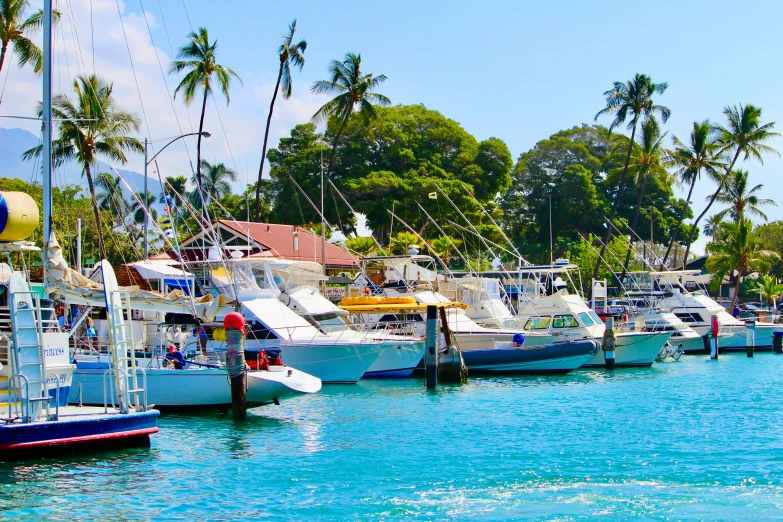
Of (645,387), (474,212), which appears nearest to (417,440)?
(645,387)

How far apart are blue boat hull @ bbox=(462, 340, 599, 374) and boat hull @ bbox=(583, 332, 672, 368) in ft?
13.6

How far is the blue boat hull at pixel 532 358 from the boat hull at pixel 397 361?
2554 millimetres

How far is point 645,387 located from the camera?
33.2m

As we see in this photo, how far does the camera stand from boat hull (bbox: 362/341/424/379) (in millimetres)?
34991

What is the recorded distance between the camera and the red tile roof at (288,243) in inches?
2005

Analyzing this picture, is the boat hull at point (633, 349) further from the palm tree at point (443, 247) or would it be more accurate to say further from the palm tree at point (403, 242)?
the palm tree at point (443, 247)

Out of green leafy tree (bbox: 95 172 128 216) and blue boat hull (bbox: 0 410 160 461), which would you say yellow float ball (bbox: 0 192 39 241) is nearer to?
blue boat hull (bbox: 0 410 160 461)

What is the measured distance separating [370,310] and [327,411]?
33.5ft

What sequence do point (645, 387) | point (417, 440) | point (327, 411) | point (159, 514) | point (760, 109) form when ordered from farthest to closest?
1. point (760, 109)
2. point (645, 387)
3. point (327, 411)
4. point (417, 440)
5. point (159, 514)

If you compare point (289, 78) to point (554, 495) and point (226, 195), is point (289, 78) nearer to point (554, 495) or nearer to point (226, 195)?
point (226, 195)

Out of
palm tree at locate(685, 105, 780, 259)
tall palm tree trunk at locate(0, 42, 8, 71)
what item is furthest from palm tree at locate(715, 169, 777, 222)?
tall palm tree trunk at locate(0, 42, 8, 71)

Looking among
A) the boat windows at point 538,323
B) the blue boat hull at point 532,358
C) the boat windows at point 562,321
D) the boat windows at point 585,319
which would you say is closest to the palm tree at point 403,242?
the boat windows at point 538,323

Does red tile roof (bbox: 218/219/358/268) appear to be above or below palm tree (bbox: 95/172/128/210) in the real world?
below

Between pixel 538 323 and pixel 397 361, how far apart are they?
31.0 feet
